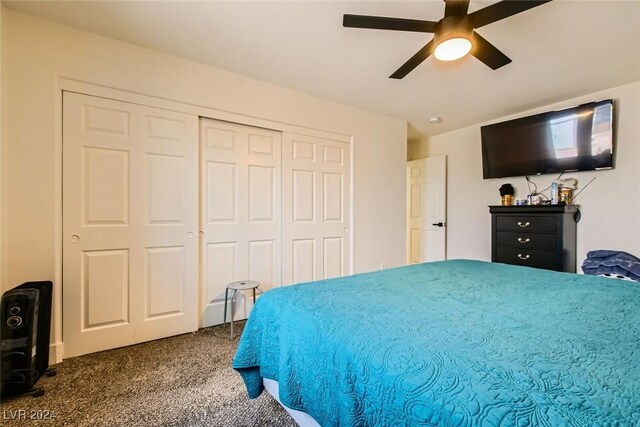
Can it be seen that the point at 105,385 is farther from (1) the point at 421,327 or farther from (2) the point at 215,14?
(2) the point at 215,14

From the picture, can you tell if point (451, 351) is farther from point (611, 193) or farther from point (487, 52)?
point (611, 193)

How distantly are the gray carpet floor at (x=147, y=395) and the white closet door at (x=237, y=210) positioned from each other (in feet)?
2.28

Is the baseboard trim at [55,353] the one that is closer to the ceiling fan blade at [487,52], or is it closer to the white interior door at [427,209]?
the ceiling fan blade at [487,52]

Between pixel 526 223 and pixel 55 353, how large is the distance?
14.8 feet

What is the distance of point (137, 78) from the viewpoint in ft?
7.40

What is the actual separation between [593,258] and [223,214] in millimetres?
3821

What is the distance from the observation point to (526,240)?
3.11 meters

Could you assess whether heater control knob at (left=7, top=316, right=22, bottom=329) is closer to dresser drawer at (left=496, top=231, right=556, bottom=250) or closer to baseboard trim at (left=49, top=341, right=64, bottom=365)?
baseboard trim at (left=49, top=341, right=64, bottom=365)

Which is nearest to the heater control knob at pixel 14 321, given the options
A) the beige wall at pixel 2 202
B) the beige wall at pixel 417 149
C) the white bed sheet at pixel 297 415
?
the beige wall at pixel 2 202

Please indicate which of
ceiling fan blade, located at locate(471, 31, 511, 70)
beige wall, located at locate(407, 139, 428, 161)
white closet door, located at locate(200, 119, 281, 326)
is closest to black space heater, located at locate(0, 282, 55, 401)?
white closet door, located at locate(200, 119, 281, 326)

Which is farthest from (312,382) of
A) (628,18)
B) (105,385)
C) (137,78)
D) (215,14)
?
(628,18)

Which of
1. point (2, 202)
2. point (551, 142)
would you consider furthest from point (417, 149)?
point (2, 202)

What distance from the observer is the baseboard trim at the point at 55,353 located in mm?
1922

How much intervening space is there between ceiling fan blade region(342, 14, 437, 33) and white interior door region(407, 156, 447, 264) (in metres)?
3.15
